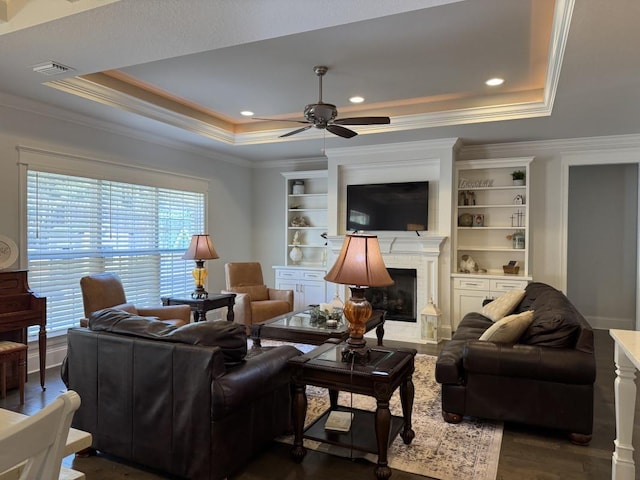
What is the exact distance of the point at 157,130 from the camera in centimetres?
540

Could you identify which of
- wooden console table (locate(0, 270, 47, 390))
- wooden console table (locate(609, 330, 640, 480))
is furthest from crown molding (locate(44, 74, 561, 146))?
wooden console table (locate(609, 330, 640, 480))

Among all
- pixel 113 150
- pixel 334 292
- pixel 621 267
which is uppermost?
pixel 113 150

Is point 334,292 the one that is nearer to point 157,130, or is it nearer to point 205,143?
point 205,143

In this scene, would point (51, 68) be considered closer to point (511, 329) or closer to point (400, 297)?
point (511, 329)

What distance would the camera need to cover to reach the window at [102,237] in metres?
4.45

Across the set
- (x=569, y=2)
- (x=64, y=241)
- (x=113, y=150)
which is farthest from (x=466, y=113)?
(x=64, y=241)

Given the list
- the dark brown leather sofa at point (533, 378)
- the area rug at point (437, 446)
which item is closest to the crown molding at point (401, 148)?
the dark brown leather sofa at point (533, 378)

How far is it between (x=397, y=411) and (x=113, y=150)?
4275 mm

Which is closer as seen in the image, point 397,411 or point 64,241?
point 397,411

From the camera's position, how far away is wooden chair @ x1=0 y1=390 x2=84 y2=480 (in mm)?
838

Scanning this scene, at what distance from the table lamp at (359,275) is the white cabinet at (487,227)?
3.39m

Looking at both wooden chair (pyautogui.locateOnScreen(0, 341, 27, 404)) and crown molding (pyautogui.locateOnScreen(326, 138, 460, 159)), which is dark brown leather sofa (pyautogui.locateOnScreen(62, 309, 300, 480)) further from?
crown molding (pyautogui.locateOnScreen(326, 138, 460, 159))

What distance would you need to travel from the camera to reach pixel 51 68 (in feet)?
10.9

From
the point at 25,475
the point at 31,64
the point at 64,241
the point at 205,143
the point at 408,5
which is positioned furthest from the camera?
the point at 205,143
